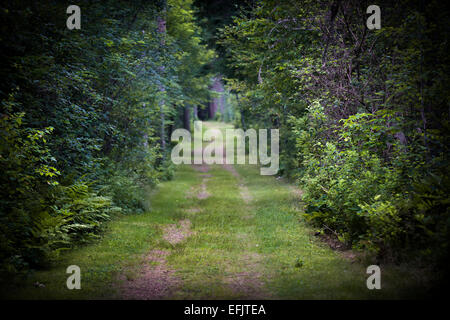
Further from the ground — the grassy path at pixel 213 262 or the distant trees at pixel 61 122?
the distant trees at pixel 61 122

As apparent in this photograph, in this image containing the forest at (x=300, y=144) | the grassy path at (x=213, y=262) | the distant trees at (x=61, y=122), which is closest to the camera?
the grassy path at (x=213, y=262)

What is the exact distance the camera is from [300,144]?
487 inches

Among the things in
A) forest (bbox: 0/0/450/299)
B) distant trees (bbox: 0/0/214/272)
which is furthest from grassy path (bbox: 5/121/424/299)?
distant trees (bbox: 0/0/214/272)

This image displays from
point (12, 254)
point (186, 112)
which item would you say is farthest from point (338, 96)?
point (186, 112)

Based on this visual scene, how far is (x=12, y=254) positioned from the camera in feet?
22.5

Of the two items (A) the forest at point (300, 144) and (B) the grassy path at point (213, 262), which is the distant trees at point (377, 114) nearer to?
(A) the forest at point (300, 144)

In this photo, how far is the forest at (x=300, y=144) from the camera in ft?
22.5

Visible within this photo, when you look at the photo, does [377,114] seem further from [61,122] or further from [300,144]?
[61,122]

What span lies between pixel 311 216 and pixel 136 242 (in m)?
4.93

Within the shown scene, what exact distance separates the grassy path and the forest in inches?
2.5

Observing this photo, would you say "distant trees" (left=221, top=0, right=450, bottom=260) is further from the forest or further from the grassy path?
the grassy path

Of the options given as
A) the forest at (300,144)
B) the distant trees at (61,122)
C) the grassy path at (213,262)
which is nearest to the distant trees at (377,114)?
the forest at (300,144)

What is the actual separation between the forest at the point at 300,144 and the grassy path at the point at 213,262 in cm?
6
